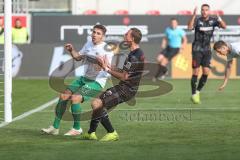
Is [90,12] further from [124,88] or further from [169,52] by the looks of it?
[124,88]

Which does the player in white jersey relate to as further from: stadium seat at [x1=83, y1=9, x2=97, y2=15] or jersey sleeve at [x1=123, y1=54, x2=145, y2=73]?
stadium seat at [x1=83, y1=9, x2=97, y2=15]

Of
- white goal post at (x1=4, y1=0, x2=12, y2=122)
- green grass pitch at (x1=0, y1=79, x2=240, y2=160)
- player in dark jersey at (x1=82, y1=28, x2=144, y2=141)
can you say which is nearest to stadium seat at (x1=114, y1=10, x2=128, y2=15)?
green grass pitch at (x1=0, y1=79, x2=240, y2=160)

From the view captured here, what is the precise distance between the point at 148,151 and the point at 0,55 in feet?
42.9

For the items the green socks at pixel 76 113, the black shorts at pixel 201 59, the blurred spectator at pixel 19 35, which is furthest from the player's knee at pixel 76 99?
the blurred spectator at pixel 19 35

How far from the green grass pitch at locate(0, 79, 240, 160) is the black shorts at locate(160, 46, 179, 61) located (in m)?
7.74

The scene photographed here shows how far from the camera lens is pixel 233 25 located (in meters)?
32.2

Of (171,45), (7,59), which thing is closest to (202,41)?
(7,59)

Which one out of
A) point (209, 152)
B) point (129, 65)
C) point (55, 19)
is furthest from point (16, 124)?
point (55, 19)

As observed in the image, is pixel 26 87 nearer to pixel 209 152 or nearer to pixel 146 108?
pixel 146 108

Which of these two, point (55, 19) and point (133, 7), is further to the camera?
point (133, 7)

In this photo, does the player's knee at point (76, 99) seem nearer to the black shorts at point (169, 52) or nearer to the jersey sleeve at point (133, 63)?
the jersey sleeve at point (133, 63)

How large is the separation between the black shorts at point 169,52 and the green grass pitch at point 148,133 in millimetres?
7739

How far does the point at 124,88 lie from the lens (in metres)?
A: 11.9

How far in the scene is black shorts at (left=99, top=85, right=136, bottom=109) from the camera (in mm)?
11820
